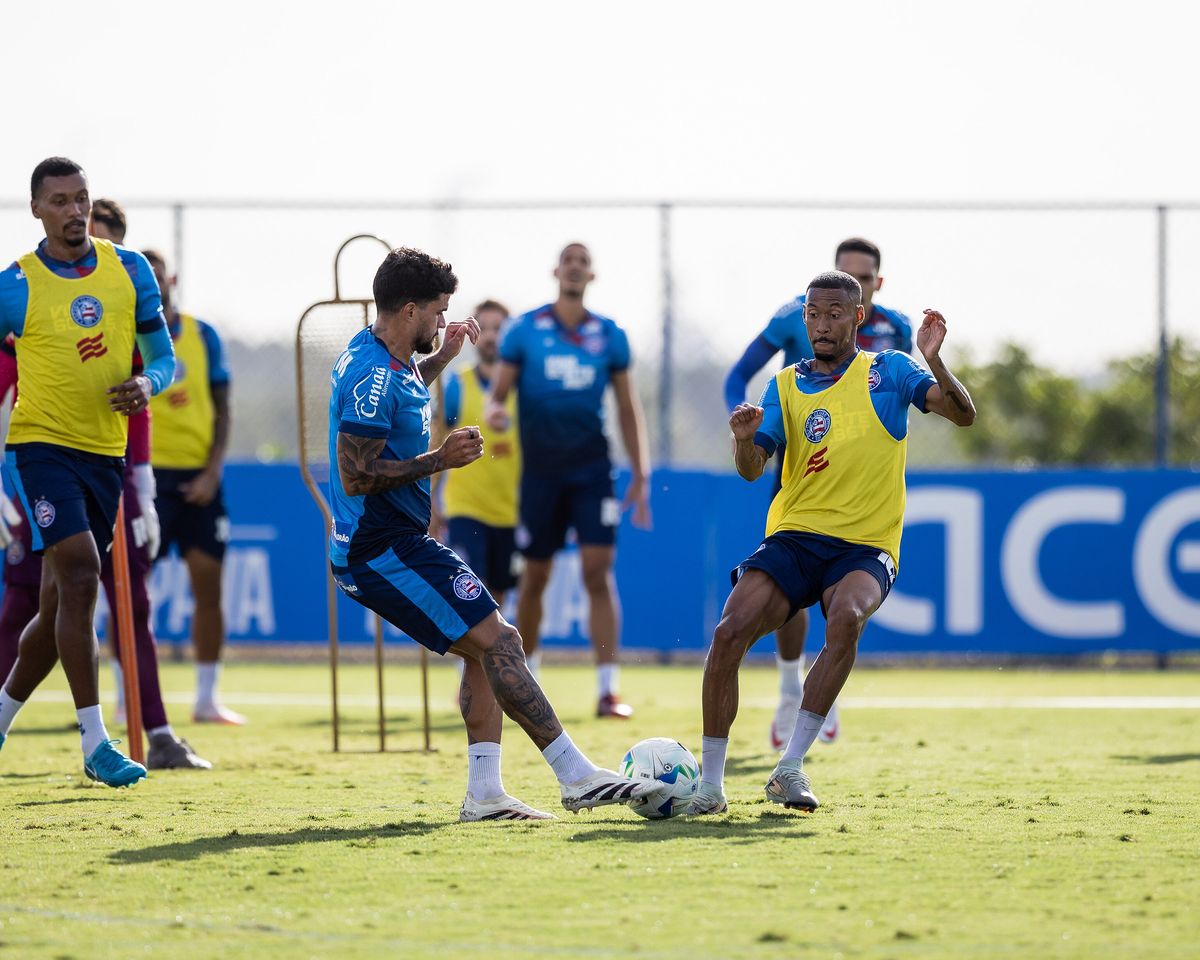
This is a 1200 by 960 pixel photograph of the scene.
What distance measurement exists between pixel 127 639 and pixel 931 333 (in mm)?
3700

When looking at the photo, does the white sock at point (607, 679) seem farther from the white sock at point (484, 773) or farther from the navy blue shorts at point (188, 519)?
the white sock at point (484, 773)

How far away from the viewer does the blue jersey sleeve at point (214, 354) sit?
981 cm

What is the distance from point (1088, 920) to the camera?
4.30 metres

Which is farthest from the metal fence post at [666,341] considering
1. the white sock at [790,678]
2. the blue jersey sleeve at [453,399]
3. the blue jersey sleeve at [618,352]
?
the white sock at [790,678]

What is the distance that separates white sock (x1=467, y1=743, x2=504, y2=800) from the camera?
6059 mm

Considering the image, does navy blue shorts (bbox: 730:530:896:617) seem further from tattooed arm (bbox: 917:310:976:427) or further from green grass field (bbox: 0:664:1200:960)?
green grass field (bbox: 0:664:1200:960)

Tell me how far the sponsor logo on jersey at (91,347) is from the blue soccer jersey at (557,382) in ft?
12.1

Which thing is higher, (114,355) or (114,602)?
(114,355)

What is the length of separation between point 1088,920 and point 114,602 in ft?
16.3

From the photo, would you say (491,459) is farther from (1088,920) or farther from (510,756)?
(1088,920)

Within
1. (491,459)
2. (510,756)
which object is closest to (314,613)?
(491,459)

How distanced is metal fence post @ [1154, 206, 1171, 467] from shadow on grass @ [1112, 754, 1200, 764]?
626 cm

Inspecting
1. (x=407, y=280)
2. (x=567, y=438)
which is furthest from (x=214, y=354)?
(x=407, y=280)

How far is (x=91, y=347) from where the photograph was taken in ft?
22.9
